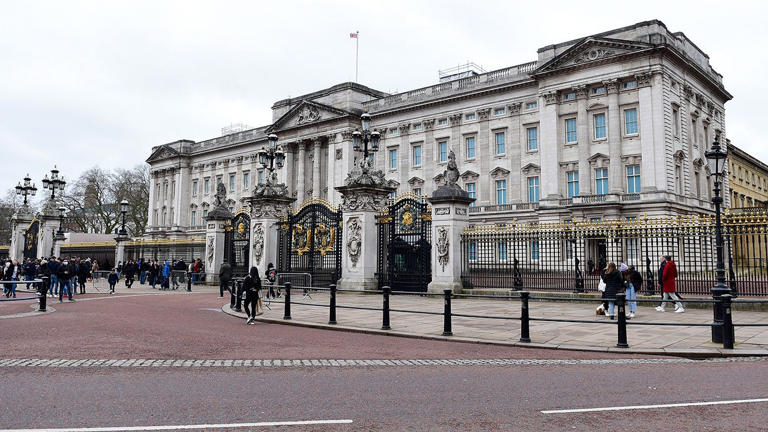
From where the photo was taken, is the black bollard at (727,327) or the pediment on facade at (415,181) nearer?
the black bollard at (727,327)

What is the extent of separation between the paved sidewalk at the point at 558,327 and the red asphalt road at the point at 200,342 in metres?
0.59

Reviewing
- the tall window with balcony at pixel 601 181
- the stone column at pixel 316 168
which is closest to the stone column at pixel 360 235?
the tall window with balcony at pixel 601 181

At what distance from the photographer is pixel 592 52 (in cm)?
4644

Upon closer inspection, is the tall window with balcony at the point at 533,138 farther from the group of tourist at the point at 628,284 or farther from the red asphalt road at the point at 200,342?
the red asphalt road at the point at 200,342

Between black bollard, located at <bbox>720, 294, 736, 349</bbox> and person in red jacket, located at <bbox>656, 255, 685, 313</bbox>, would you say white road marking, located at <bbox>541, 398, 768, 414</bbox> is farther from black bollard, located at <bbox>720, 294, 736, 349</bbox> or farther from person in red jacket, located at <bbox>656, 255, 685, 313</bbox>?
person in red jacket, located at <bbox>656, 255, 685, 313</bbox>

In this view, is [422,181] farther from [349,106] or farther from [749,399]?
[749,399]

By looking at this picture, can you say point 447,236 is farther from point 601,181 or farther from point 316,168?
point 316,168

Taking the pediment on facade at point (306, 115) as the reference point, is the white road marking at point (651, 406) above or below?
below

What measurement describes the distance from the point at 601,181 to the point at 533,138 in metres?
8.14

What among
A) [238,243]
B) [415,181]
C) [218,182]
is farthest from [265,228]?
[218,182]

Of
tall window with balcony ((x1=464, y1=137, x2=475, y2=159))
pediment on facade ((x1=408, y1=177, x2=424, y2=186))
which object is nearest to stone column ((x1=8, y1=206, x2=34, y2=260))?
pediment on facade ((x1=408, y1=177, x2=424, y2=186))

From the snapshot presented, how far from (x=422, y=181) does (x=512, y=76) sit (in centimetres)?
1390

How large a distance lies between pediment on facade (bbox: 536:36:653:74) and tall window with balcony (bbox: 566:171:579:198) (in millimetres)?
8921

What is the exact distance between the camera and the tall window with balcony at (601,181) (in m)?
46.2
